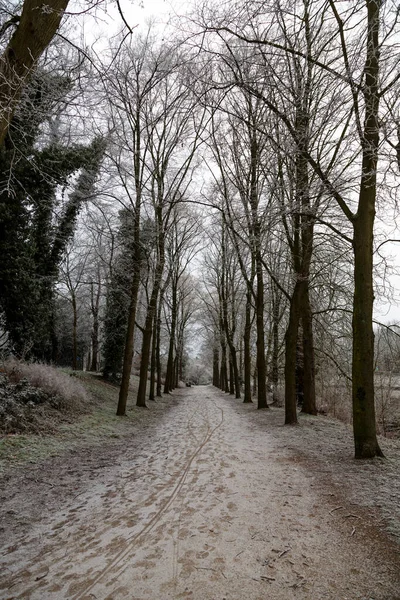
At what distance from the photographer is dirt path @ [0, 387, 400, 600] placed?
92.6 inches

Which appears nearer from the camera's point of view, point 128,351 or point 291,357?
point 291,357

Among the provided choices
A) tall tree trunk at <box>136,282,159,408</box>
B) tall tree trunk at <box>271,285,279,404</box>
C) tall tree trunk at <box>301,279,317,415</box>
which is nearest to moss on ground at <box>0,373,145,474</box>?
tall tree trunk at <box>136,282,159,408</box>

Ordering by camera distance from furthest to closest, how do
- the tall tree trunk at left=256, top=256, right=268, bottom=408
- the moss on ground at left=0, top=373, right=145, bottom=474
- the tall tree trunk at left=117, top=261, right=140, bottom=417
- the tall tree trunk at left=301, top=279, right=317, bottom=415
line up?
1. the tall tree trunk at left=256, top=256, right=268, bottom=408
2. the tall tree trunk at left=301, top=279, right=317, bottom=415
3. the tall tree trunk at left=117, top=261, right=140, bottom=417
4. the moss on ground at left=0, top=373, right=145, bottom=474

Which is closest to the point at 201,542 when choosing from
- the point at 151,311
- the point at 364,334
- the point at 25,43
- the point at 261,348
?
the point at 364,334

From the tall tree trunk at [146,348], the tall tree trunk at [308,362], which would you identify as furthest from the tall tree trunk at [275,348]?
the tall tree trunk at [146,348]

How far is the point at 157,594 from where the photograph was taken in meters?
2.27

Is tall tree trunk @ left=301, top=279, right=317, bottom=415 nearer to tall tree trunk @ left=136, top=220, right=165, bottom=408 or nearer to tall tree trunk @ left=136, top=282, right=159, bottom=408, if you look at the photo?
tall tree trunk @ left=136, top=220, right=165, bottom=408

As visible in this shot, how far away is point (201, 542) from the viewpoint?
115 inches

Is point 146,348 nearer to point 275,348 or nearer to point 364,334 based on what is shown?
point 275,348

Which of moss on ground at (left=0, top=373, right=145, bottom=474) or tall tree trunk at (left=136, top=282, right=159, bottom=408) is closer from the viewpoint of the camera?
moss on ground at (left=0, top=373, right=145, bottom=474)

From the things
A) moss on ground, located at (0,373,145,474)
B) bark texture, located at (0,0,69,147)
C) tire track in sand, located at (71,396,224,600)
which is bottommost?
moss on ground, located at (0,373,145,474)

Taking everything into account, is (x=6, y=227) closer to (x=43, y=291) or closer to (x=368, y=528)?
(x=43, y=291)

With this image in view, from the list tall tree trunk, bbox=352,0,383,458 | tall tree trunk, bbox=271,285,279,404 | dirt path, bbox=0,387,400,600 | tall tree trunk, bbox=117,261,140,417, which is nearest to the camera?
dirt path, bbox=0,387,400,600

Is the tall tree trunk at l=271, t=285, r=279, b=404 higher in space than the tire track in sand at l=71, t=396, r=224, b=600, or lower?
higher
